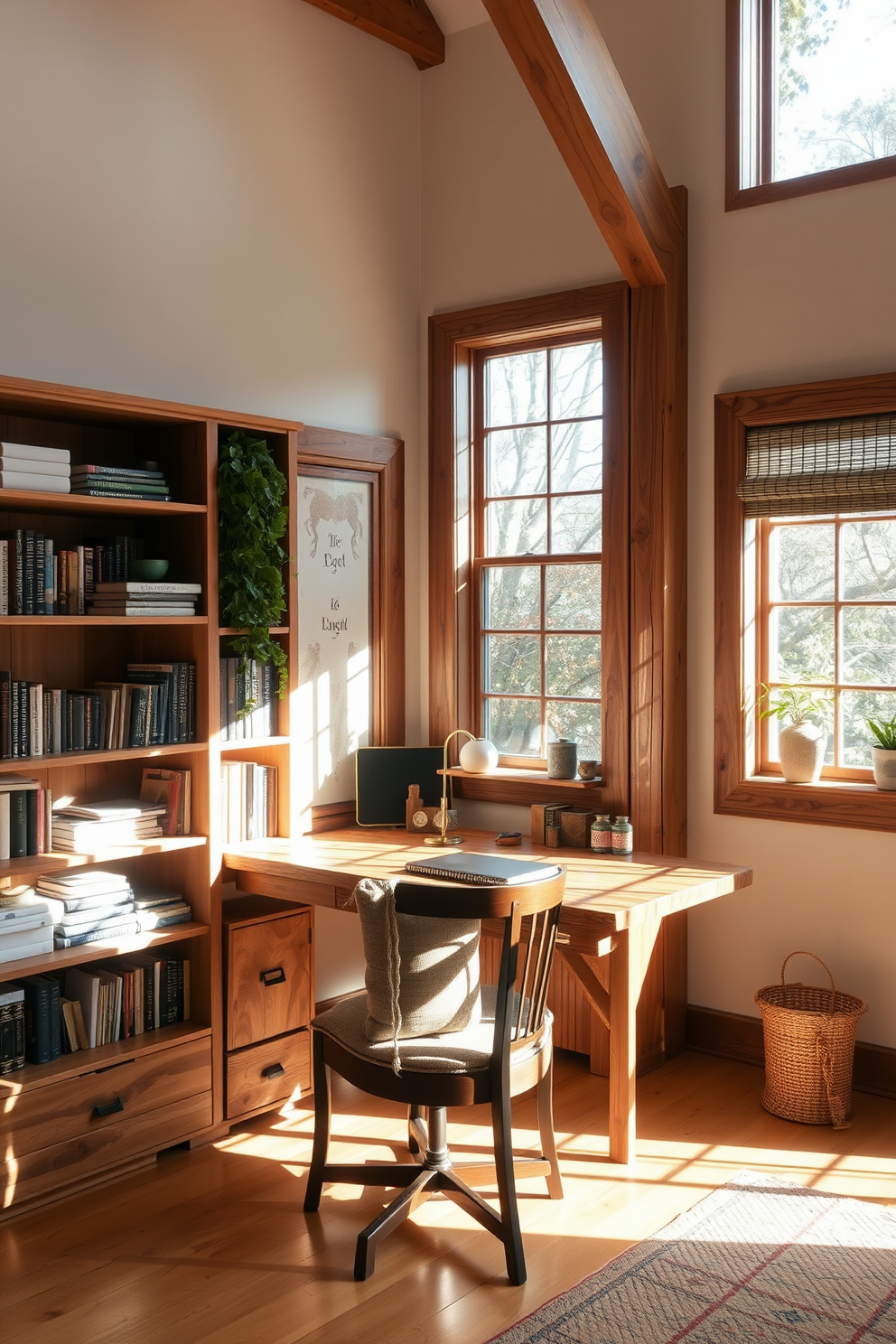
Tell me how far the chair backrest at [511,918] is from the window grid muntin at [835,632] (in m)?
1.53

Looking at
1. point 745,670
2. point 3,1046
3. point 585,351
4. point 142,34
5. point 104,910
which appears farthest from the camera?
point 585,351

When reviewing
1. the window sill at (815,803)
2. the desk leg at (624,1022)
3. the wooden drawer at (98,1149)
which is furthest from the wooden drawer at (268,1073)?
the window sill at (815,803)

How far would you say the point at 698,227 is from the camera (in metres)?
4.35

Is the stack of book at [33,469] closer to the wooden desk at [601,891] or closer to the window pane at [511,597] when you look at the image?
the wooden desk at [601,891]

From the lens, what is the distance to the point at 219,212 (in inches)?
168

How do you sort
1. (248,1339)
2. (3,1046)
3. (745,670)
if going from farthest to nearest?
(745,670) < (3,1046) < (248,1339)

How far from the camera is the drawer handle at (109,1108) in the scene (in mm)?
3461

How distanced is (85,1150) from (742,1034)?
7.55 ft

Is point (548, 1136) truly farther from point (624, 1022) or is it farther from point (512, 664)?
point (512, 664)

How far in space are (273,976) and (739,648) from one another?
77.7 inches

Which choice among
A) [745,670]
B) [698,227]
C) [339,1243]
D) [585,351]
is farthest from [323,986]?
[698,227]

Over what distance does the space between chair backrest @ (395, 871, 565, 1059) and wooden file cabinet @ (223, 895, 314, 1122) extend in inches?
41.8

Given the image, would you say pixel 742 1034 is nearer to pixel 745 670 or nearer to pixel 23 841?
pixel 745 670

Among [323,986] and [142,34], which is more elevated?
[142,34]
